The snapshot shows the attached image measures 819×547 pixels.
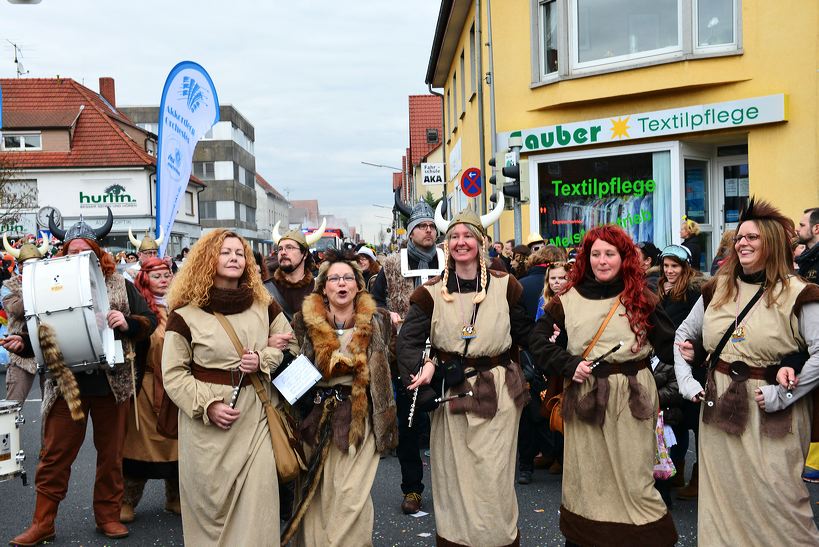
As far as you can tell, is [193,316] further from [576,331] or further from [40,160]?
[40,160]

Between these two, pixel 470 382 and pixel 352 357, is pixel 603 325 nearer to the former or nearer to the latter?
pixel 470 382

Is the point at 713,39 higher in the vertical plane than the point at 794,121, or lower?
higher

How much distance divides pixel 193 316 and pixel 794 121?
10060 mm

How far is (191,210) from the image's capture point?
54531mm

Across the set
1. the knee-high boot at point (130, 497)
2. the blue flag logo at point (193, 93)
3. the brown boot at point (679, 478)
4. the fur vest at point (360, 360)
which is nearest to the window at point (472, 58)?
the blue flag logo at point (193, 93)

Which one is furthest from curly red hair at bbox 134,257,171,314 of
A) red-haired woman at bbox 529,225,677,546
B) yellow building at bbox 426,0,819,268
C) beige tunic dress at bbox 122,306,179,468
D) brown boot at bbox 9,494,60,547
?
yellow building at bbox 426,0,819,268

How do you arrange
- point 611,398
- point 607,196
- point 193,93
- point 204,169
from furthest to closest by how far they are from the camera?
point 204,169
point 607,196
point 193,93
point 611,398

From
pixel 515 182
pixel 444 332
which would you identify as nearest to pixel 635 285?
pixel 444 332

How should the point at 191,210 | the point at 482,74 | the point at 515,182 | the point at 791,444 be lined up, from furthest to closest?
the point at 191,210 → the point at 482,74 → the point at 515,182 → the point at 791,444

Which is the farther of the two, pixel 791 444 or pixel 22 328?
pixel 22 328

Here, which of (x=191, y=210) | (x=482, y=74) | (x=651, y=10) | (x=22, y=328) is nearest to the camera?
(x=22, y=328)

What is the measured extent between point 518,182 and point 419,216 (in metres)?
5.09

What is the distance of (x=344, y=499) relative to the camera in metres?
4.58

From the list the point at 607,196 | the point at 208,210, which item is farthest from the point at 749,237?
the point at 208,210
